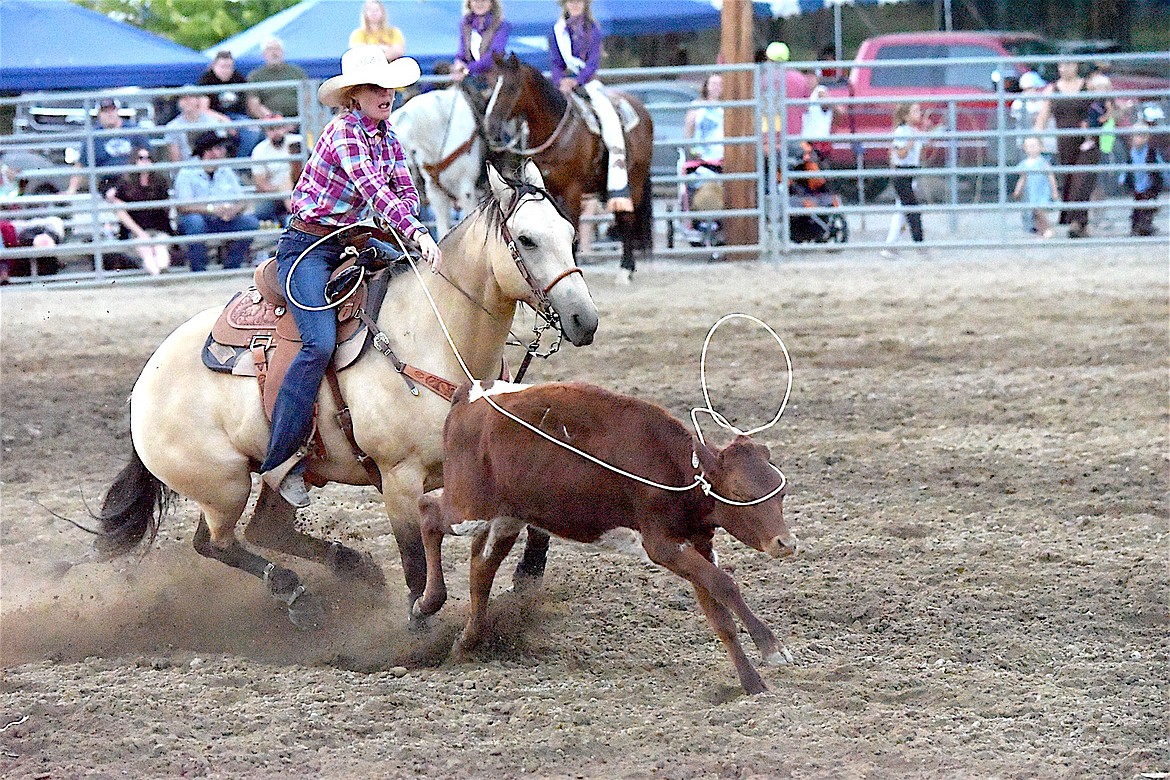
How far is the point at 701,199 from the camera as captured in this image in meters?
14.1

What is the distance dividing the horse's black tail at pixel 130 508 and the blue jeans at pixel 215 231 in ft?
26.5

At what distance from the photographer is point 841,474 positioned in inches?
260

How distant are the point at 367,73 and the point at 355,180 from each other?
0.35m

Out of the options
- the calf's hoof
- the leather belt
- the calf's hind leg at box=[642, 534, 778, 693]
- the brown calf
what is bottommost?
the calf's hoof

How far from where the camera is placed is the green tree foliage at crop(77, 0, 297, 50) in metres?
27.1

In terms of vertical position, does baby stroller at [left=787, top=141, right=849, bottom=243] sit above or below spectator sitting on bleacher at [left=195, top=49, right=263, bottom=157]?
below

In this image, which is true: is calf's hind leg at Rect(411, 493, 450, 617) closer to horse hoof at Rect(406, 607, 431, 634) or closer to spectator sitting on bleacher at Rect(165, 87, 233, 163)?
horse hoof at Rect(406, 607, 431, 634)

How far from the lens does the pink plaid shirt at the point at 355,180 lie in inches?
A: 180

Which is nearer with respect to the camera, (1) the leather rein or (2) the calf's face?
(2) the calf's face

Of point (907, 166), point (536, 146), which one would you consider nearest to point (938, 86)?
point (907, 166)

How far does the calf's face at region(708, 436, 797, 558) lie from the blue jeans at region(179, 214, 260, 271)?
10.0 metres

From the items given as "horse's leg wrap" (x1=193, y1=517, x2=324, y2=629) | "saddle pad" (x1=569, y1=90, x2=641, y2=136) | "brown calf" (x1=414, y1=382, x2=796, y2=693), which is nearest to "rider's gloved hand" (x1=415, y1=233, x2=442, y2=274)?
"brown calf" (x1=414, y1=382, x2=796, y2=693)

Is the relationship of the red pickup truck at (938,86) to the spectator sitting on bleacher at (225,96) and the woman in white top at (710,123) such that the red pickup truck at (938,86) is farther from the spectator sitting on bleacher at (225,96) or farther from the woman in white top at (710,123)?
the spectator sitting on bleacher at (225,96)

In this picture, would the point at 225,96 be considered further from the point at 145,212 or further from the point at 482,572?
the point at 482,572
